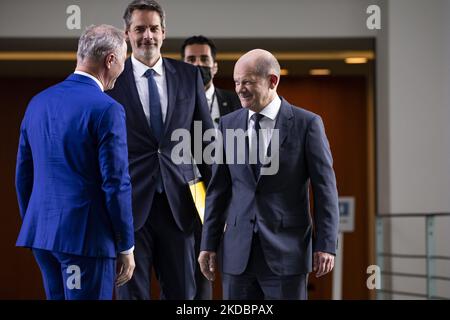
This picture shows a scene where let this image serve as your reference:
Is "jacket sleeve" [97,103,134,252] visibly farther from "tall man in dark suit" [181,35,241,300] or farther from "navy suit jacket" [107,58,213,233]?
"tall man in dark suit" [181,35,241,300]

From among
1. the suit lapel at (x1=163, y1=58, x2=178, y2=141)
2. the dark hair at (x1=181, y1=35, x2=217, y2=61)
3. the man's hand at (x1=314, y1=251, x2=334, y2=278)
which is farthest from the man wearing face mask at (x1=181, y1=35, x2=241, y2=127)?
the man's hand at (x1=314, y1=251, x2=334, y2=278)

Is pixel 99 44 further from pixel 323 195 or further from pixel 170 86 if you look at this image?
pixel 323 195

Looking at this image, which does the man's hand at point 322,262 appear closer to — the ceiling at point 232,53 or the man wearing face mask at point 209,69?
the man wearing face mask at point 209,69

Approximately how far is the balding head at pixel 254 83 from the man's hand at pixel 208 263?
18.9 inches

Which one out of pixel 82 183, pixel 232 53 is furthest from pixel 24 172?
pixel 232 53

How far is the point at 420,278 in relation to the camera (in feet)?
18.4

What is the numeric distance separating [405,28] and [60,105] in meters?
1.61

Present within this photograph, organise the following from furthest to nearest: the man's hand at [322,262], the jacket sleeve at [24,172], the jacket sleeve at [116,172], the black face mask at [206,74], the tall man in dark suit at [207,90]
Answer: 1. the black face mask at [206,74]
2. the tall man in dark suit at [207,90]
3. the man's hand at [322,262]
4. the jacket sleeve at [24,172]
5. the jacket sleeve at [116,172]

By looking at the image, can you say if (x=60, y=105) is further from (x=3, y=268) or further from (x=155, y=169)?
(x=3, y=268)

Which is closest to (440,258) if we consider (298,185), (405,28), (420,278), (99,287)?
(420,278)

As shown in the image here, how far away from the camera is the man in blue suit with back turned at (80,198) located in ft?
9.89

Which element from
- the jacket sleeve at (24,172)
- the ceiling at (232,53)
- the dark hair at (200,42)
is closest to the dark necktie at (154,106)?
the ceiling at (232,53)

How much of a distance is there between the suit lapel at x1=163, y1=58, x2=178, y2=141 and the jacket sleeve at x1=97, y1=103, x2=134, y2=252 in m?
0.41

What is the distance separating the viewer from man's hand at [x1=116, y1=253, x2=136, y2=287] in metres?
3.08
